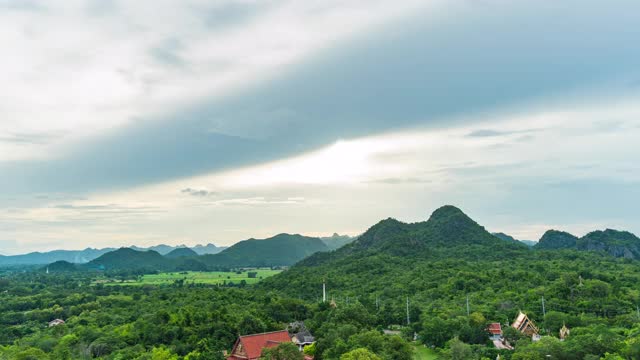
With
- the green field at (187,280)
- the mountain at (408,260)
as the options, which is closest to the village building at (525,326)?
the mountain at (408,260)

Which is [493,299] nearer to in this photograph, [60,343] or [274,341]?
[274,341]

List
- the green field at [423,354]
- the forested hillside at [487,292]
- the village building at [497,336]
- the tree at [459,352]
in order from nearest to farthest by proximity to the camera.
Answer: the tree at [459,352]
the forested hillside at [487,292]
the green field at [423,354]
the village building at [497,336]

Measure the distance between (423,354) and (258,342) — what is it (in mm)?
14258

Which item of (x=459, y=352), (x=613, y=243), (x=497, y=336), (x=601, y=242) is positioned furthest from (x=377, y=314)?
(x=601, y=242)

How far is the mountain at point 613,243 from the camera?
415 ft

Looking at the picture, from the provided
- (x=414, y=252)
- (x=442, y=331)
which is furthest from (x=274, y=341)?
(x=414, y=252)

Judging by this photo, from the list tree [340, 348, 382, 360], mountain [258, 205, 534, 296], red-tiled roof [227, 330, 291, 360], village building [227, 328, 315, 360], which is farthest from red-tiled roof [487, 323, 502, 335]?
mountain [258, 205, 534, 296]

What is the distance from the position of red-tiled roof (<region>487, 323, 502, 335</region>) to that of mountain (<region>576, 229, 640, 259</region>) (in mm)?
93477

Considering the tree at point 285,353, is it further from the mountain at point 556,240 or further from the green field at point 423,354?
the mountain at point 556,240

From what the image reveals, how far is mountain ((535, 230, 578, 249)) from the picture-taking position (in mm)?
140875

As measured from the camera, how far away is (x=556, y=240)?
5664 inches

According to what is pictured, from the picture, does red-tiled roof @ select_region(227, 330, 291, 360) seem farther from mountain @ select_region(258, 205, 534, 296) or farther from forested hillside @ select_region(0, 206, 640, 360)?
mountain @ select_region(258, 205, 534, 296)

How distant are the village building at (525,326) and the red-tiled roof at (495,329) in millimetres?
1418

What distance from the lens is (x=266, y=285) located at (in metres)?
95.1
